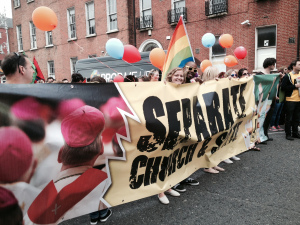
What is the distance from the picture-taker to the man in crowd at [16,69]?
238 cm

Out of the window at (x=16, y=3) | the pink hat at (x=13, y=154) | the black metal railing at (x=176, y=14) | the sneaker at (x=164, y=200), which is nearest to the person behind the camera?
the pink hat at (x=13, y=154)

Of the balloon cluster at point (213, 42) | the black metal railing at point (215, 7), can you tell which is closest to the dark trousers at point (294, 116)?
the balloon cluster at point (213, 42)

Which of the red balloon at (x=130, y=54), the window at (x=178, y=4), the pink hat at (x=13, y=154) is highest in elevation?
the window at (x=178, y=4)

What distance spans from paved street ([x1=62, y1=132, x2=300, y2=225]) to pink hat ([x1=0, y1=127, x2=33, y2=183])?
3.96ft

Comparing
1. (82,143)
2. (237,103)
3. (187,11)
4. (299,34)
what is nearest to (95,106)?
(82,143)

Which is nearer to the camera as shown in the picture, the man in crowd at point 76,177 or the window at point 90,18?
the man in crowd at point 76,177

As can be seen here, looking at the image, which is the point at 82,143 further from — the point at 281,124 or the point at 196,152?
the point at 281,124

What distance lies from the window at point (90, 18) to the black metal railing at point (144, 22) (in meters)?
3.79

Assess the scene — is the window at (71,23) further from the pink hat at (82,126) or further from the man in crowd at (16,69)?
the pink hat at (82,126)

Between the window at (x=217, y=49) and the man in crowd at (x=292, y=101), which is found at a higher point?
the window at (x=217, y=49)

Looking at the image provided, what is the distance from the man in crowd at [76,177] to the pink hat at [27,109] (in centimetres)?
24

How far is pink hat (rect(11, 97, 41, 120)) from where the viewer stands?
1843 mm

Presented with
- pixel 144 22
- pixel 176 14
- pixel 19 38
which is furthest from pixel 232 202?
pixel 19 38

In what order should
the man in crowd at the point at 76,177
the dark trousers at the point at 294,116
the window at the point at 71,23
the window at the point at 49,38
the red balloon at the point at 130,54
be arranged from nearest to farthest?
1. the man in crowd at the point at 76,177
2. the dark trousers at the point at 294,116
3. the red balloon at the point at 130,54
4. the window at the point at 71,23
5. the window at the point at 49,38
